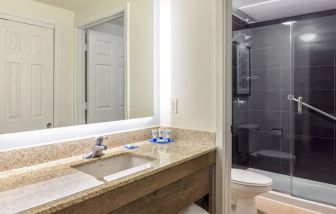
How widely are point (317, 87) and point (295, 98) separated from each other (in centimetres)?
27

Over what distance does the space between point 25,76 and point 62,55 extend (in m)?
0.23

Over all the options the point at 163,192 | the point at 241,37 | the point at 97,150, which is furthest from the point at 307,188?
the point at 97,150

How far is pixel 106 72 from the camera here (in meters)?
1.60

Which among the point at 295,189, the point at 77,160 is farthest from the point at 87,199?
the point at 295,189

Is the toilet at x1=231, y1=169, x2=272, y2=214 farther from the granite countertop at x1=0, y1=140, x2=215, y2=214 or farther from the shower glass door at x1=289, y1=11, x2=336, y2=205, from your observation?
the shower glass door at x1=289, y1=11, x2=336, y2=205

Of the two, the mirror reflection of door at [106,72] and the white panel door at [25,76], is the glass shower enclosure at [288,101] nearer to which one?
the mirror reflection of door at [106,72]

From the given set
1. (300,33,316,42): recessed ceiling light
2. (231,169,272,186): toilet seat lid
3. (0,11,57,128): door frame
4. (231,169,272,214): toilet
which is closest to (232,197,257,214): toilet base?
(231,169,272,214): toilet

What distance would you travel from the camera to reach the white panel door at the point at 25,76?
1.10 meters

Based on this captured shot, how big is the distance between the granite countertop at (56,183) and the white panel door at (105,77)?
0.30 metres

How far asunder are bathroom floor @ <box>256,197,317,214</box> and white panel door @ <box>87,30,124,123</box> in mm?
1638

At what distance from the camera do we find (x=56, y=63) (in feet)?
4.22

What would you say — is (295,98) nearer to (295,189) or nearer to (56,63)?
(295,189)

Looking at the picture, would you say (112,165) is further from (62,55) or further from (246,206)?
(246,206)

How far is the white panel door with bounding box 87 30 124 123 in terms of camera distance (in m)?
1.48
